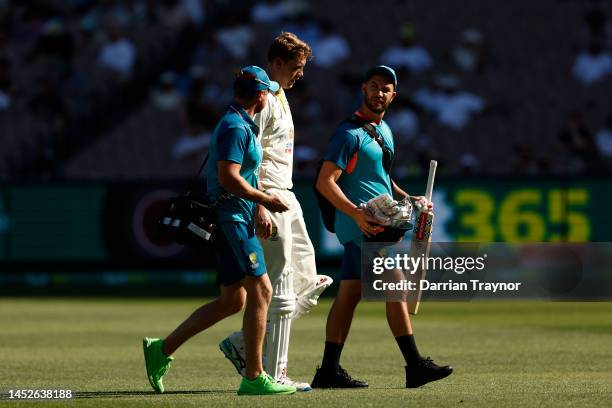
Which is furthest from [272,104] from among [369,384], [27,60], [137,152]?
[27,60]

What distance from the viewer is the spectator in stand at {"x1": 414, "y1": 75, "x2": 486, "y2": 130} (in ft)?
89.4

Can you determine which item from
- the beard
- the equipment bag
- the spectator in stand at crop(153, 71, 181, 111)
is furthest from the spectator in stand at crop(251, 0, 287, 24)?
the beard

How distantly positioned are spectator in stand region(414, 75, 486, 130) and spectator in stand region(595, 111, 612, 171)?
97.3 inches

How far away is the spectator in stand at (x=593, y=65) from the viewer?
27578 millimetres

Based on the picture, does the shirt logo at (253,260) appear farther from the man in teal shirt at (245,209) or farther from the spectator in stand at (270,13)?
the spectator in stand at (270,13)

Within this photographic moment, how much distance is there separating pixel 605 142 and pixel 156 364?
57.9 feet

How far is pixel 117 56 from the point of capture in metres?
29.3

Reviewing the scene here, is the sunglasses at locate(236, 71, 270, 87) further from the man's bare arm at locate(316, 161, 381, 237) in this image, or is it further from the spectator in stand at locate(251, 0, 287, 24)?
the spectator in stand at locate(251, 0, 287, 24)

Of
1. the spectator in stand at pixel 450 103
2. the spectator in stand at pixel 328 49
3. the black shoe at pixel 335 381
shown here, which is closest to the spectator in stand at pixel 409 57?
the spectator in stand at pixel 450 103

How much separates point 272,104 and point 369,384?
7.48 ft

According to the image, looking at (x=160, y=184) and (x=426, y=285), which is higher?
(x=160, y=184)

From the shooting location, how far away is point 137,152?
28.0 metres

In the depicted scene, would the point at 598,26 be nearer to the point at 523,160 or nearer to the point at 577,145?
the point at 577,145

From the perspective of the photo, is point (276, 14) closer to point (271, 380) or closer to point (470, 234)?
point (470, 234)
